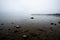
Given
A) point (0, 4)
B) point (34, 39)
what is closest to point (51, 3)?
point (0, 4)

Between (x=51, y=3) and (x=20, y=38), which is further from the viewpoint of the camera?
(x=51, y=3)

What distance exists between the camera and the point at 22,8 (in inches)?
122

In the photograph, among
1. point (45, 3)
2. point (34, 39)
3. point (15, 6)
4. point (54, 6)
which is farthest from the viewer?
point (15, 6)

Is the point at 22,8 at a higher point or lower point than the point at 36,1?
lower

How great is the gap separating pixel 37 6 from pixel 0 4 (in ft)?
3.99

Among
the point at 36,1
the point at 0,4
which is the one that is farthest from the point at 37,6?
the point at 0,4

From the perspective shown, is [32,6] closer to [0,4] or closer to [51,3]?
[51,3]

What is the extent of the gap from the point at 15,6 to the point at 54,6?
126 centimetres

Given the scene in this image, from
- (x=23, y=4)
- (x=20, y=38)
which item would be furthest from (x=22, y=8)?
(x=20, y=38)

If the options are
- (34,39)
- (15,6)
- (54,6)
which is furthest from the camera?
(15,6)

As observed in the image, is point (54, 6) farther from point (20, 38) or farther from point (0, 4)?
point (20, 38)

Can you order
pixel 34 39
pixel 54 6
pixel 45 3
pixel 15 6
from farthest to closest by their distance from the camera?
pixel 15 6 → pixel 45 3 → pixel 54 6 → pixel 34 39

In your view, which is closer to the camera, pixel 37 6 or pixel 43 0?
pixel 37 6

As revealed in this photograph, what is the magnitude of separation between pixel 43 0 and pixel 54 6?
0.63m
